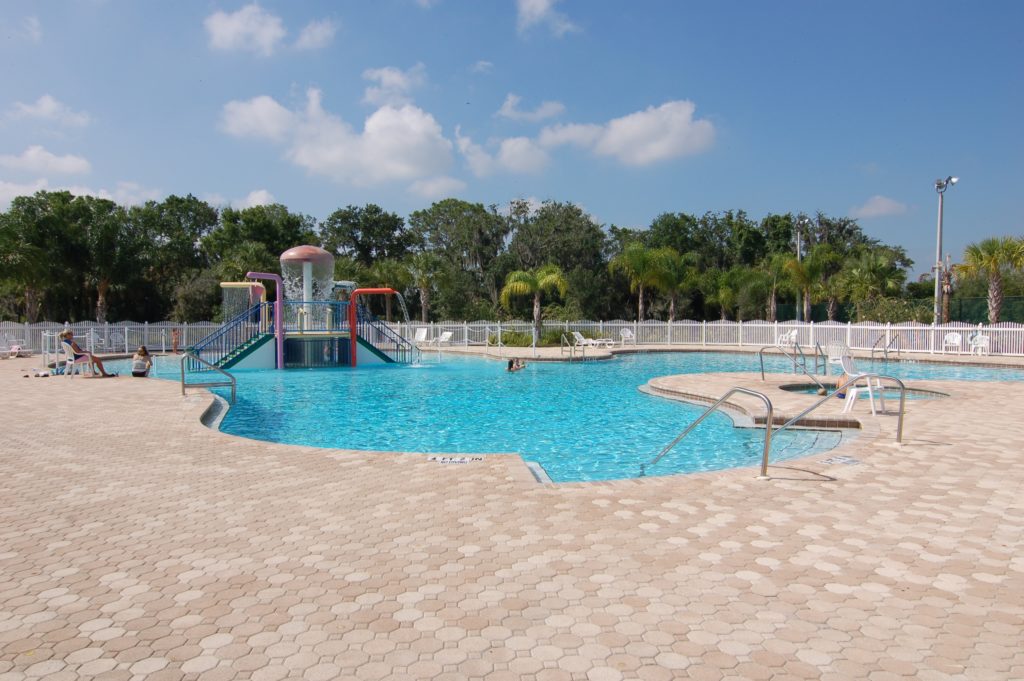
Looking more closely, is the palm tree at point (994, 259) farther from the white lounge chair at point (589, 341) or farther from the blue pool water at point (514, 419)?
the white lounge chair at point (589, 341)

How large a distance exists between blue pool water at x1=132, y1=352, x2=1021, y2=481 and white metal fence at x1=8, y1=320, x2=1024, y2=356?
15.5 feet

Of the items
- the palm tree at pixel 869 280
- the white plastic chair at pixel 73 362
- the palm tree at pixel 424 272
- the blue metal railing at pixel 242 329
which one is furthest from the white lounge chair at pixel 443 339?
the palm tree at pixel 869 280

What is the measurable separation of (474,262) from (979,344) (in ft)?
102

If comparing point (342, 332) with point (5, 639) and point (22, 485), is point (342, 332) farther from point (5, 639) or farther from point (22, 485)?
point (5, 639)

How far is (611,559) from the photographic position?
12.8ft

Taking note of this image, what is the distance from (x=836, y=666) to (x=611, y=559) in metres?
1.40

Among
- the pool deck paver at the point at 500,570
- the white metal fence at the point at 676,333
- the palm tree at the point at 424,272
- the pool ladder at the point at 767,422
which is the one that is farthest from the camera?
the palm tree at the point at 424,272

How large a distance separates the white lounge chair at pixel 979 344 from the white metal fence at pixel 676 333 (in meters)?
0.22

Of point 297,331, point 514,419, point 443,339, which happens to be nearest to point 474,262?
point 443,339

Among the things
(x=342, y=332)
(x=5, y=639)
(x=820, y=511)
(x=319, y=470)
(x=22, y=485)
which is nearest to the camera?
(x=5, y=639)

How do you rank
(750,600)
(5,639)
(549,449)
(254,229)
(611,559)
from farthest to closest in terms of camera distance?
(254,229)
(549,449)
(611,559)
(750,600)
(5,639)

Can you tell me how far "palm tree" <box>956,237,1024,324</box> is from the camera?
24203 mm

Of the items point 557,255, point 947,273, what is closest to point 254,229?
point 557,255

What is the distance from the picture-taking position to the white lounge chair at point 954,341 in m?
23.1
